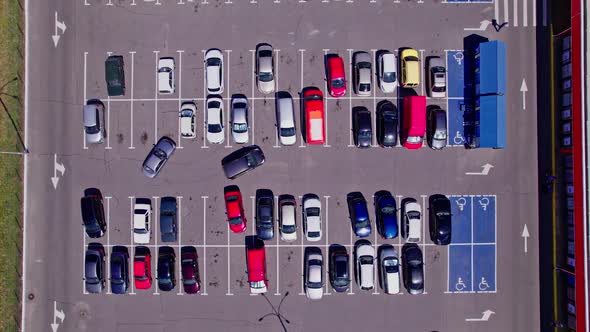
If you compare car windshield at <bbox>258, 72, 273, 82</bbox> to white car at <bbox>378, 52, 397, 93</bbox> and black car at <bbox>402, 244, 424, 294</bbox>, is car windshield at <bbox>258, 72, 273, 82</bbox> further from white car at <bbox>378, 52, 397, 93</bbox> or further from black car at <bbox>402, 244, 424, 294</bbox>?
black car at <bbox>402, 244, 424, 294</bbox>

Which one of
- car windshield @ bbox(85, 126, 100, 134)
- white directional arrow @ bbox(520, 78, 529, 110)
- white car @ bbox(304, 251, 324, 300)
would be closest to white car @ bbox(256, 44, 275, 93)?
car windshield @ bbox(85, 126, 100, 134)

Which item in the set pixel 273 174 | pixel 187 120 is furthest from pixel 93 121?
pixel 273 174

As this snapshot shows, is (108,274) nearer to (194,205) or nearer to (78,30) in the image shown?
(194,205)

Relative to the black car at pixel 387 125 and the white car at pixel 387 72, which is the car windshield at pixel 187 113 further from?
the white car at pixel 387 72

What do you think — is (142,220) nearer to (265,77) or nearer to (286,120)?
(286,120)

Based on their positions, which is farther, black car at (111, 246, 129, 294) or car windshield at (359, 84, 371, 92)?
car windshield at (359, 84, 371, 92)

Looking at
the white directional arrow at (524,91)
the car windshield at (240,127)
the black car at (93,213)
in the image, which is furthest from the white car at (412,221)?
the black car at (93,213)

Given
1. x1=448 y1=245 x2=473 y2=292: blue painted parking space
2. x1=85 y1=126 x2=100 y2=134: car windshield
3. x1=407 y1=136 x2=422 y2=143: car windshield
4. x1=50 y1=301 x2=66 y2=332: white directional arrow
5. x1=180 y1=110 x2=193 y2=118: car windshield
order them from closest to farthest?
1. x1=407 y1=136 x2=422 y2=143: car windshield
2. x1=85 y1=126 x2=100 y2=134: car windshield
3. x1=180 y1=110 x2=193 y2=118: car windshield
4. x1=50 y1=301 x2=66 y2=332: white directional arrow
5. x1=448 y1=245 x2=473 y2=292: blue painted parking space
